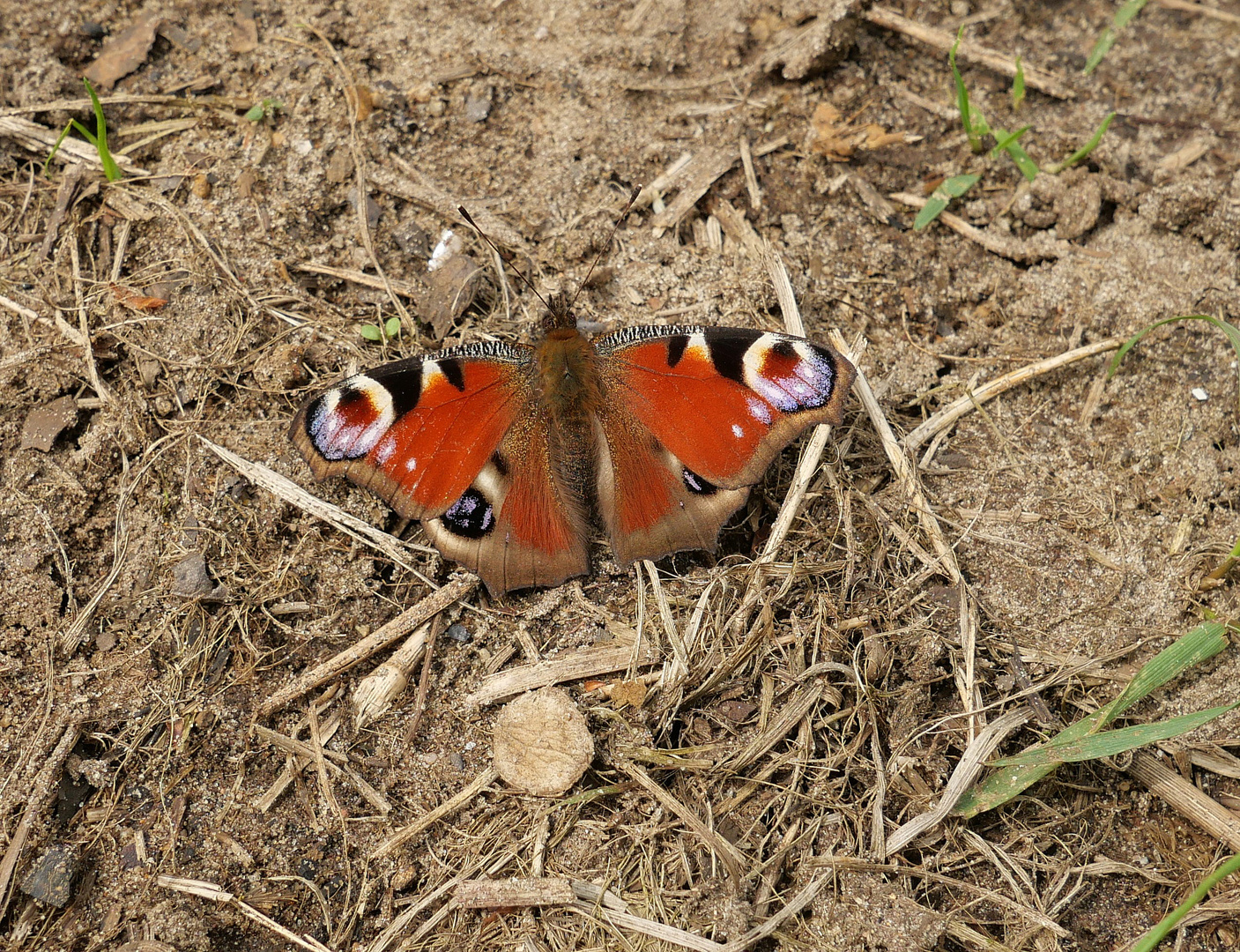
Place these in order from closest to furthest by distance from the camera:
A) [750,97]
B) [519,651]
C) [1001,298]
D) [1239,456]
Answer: [519,651], [1239,456], [1001,298], [750,97]

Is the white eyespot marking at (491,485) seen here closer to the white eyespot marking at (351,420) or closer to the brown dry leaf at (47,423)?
the white eyespot marking at (351,420)

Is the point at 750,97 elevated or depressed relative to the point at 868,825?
elevated

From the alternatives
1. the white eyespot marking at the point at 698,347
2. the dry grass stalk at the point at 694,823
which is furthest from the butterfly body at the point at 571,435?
the dry grass stalk at the point at 694,823

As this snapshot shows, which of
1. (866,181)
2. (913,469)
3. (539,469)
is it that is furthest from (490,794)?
(866,181)

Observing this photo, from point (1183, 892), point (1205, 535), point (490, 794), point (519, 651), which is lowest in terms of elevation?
point (1183, 892)

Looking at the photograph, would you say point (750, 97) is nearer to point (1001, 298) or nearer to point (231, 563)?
point (1001, 298)

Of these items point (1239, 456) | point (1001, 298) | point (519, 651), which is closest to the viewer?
point (519, 651)

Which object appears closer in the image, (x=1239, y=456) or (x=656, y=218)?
(x=1239, y=456)

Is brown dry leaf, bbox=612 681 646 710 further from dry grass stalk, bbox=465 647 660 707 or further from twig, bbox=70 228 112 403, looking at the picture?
twig, bbox=70 228 112 403
